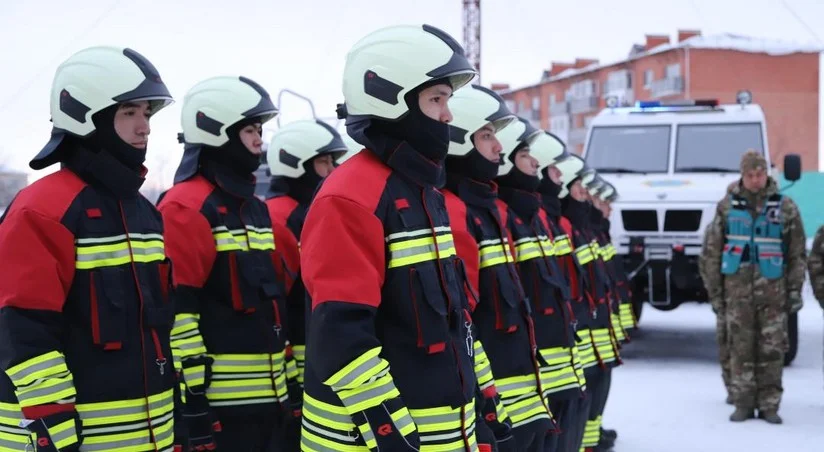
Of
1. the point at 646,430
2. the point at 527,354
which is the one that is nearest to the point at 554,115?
the point at 646,430

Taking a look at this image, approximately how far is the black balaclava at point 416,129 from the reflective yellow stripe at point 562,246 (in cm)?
301

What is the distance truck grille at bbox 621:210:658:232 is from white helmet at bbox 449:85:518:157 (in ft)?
26.6

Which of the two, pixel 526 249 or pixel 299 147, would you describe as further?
pixel 299 147

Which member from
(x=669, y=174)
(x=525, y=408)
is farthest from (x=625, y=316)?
(x=525, y=408)

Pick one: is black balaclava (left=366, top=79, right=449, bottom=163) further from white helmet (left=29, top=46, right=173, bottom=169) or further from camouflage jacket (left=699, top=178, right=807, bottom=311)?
camouflage jacket (left=699, top=178, right=807, bottom=311)

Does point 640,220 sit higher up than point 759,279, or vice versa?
point 640,220

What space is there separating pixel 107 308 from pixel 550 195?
3.84 metres

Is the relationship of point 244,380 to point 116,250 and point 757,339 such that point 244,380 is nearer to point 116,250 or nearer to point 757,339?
point 116,250

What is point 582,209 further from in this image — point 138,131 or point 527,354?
point 138,131

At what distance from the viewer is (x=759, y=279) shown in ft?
30.4

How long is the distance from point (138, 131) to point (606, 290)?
4.69 metres

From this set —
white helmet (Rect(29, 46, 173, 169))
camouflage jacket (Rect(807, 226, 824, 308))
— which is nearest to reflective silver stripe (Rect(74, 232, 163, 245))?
white helmet (Rect(29, 46, 173, 169))

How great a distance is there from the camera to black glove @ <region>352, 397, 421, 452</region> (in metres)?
2.97

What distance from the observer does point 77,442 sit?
339cm
